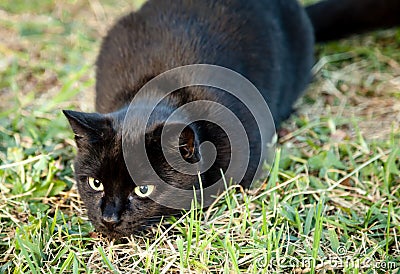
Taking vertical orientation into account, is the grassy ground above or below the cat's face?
below

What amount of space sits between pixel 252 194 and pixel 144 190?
1.53 feet

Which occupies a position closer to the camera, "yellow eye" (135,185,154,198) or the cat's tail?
"yellow eye" (135,185,154,198)

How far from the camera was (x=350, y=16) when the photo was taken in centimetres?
297

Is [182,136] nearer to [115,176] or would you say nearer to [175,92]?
[115,176]

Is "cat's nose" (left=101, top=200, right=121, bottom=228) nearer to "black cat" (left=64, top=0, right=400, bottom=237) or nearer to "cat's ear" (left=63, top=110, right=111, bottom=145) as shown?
"black cat" (left=64, top=0, right=400, bottom=237)

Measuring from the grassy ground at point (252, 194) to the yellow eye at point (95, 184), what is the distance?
0.15 metres

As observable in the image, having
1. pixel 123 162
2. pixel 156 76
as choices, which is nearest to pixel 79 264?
pixel 123 162

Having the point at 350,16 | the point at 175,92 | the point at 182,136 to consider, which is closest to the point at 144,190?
the point at 182,136

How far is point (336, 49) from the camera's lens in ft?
10.4

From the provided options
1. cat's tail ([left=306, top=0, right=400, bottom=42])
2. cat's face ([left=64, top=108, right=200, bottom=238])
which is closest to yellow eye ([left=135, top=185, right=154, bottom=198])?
cat's face ([left=64, top=108, right=200, bottom=238])

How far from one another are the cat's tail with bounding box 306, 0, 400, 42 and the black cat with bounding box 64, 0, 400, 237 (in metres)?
0.27

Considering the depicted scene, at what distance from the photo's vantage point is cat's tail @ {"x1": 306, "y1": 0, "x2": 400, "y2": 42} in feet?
9.73

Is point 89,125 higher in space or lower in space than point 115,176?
higher

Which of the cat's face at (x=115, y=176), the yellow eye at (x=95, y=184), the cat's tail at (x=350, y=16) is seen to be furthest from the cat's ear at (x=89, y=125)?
the cat's tail at (x=350, y=16)
